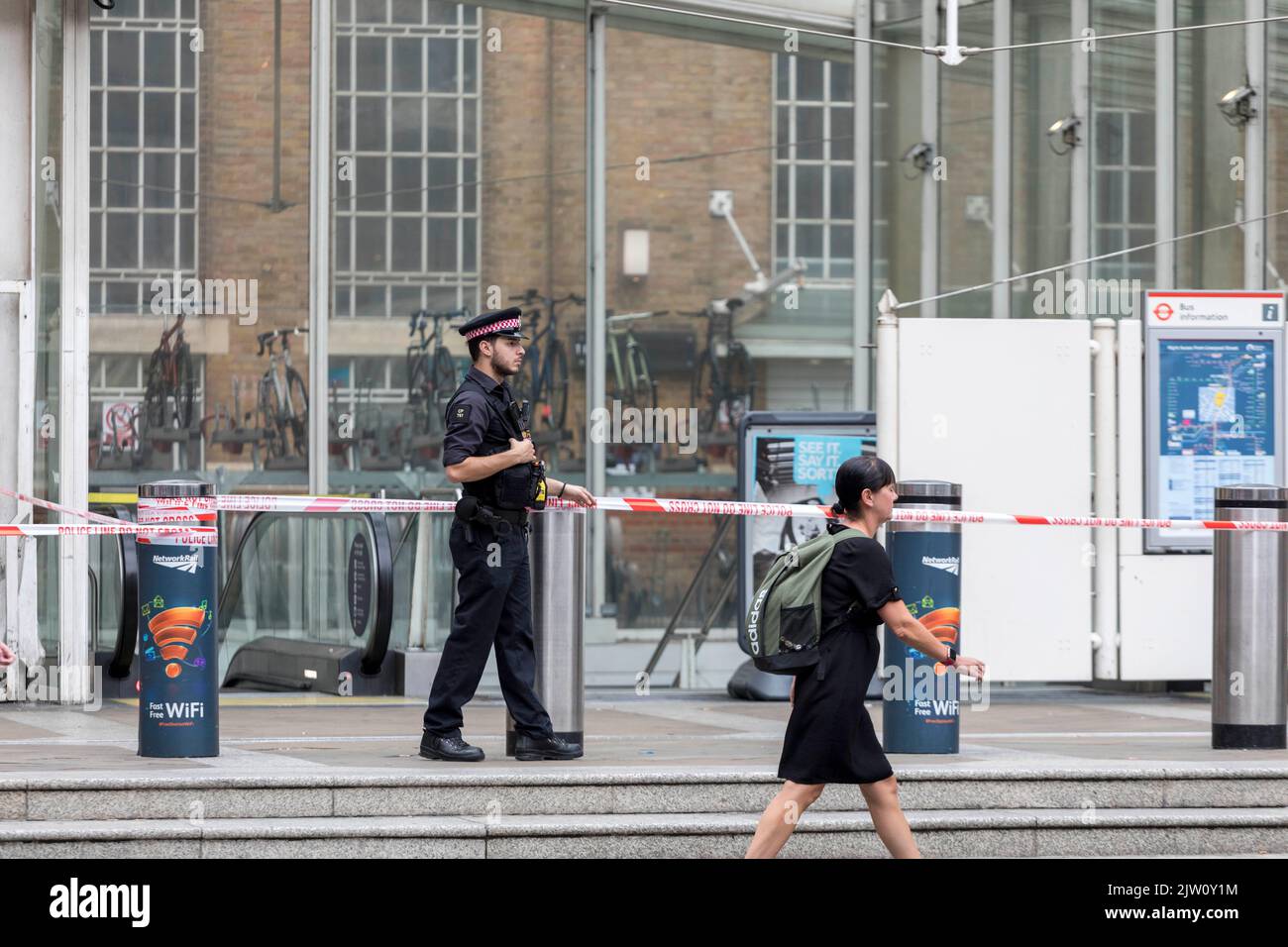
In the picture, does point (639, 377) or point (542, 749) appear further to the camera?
point (639, 377)

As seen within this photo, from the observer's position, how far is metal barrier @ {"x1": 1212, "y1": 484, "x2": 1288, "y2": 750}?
875cm

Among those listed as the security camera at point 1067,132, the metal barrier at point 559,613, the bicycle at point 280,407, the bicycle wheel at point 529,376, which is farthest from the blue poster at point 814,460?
the bicycle at point 280,407

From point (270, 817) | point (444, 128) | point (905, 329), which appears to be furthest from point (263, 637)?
point (270, 817)

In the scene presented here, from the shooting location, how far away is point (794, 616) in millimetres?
6430

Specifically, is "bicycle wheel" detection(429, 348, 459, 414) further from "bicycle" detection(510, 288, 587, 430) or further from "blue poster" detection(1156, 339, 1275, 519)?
"blue poster" detection(1156, 339, 1275, 519)

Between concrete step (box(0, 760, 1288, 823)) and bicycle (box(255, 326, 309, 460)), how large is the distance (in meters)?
5.26

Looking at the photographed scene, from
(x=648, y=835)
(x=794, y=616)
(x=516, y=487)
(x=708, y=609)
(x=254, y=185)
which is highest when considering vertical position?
(x=254, y=185)

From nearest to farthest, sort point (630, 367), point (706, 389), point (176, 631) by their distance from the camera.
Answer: point (176, 631) < point (630, 367) < point (706, 389)

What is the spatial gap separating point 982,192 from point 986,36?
3.27 feet

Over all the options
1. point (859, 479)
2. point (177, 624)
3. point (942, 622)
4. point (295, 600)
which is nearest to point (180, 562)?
point (177, 624)

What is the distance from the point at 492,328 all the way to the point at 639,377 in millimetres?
5763

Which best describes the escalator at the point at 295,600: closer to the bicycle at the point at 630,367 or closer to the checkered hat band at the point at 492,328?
the bicycle at the point at 630,367

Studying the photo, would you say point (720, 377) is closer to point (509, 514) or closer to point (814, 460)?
point (814, 460)

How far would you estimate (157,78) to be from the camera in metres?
13.0
